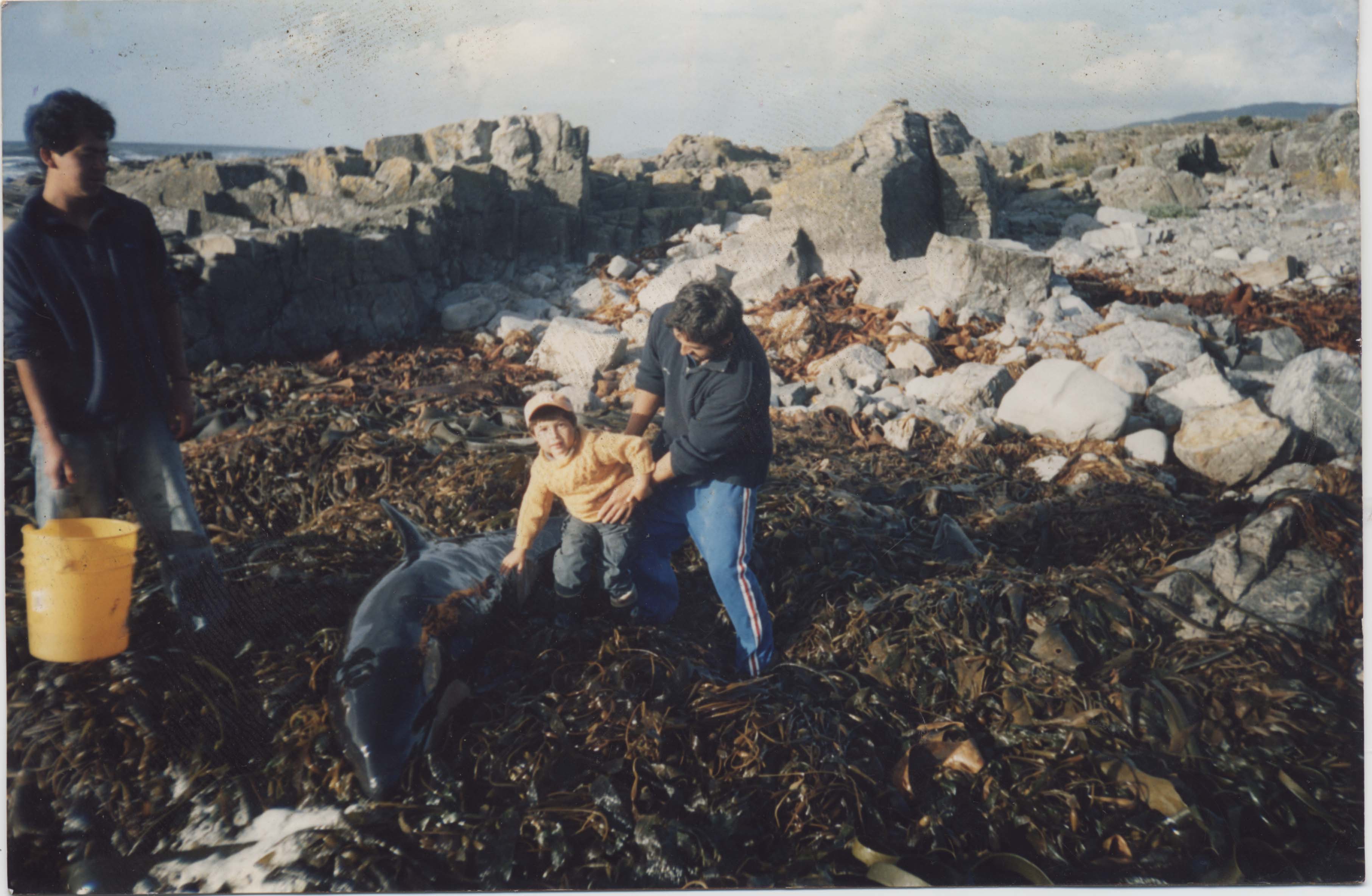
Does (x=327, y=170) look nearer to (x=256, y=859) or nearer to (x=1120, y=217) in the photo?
(x=256, y=859)

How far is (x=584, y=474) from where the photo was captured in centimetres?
298

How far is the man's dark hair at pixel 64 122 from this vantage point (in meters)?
2.59

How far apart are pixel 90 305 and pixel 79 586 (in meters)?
1.00

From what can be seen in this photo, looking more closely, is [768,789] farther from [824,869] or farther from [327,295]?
[327,295]

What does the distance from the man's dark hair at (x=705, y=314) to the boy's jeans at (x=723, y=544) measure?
1.92 ft

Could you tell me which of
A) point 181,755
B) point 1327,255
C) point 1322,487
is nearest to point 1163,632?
point 1322,487

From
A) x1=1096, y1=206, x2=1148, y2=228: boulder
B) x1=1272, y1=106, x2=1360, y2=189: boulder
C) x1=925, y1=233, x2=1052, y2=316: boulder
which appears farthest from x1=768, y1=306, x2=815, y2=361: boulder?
x1=1096, y1=206, x2=1148, y2=228: boulder

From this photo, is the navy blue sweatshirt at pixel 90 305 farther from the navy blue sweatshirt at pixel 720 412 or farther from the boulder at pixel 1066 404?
the boulder at pixel 1066 404

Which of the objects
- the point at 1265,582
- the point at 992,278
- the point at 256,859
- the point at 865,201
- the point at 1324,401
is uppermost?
the point at 865,201

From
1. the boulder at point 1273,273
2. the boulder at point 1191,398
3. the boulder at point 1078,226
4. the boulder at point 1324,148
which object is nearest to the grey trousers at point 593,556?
the boulder at point 1324,148

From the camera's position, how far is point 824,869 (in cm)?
248

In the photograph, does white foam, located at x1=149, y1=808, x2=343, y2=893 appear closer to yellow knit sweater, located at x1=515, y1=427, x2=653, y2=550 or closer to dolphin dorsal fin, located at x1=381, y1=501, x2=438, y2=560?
dolphin dorsal fin, located at x1=381, y1=501, x2=438, y2=560

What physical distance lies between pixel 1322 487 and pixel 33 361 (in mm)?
5974

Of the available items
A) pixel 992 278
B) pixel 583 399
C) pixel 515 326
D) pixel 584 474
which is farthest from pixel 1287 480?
pixel 515 326
